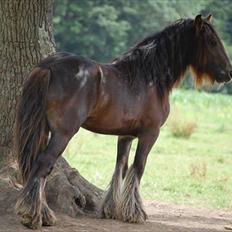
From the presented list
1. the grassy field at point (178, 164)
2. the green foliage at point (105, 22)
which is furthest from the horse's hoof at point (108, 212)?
the green foliage at point (105, 22)

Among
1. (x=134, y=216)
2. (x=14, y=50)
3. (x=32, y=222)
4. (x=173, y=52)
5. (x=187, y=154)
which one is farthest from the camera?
(x=187, y=154)

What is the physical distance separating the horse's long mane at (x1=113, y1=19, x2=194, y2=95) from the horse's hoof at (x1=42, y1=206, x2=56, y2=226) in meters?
1.69

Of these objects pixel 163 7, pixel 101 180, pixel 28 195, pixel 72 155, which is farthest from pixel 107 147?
pixel 163 7

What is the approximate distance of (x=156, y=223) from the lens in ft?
24.6

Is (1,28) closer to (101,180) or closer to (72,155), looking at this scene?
(101,180)

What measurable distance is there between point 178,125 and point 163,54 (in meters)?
12.1

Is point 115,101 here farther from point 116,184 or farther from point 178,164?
point 178,164

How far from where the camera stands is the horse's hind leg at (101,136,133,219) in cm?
742

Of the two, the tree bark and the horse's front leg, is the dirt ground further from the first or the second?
the tree bark

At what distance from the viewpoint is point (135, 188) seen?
23.9ft

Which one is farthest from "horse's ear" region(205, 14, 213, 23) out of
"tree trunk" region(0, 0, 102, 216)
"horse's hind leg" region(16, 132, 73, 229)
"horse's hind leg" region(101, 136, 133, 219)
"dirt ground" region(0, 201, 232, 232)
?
"dirt ground" region(0, 201, 232, 232)

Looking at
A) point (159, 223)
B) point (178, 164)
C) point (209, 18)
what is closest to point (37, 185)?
point (159, 223)

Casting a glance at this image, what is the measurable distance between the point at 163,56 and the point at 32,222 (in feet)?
7.65

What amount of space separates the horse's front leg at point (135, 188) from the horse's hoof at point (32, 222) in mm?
1156
